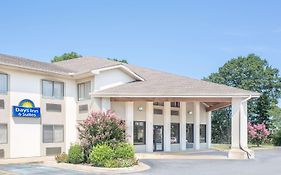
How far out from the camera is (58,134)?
84.6 feet

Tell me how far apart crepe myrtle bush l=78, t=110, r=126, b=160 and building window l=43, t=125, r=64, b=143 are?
6.06 meters

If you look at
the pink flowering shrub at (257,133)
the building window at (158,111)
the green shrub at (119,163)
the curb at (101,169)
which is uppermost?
the building window at (158,111)

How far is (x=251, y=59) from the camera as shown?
56.0 metres

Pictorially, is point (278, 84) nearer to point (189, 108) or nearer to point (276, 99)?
point (276, 99)

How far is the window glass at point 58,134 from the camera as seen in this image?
25.6 m

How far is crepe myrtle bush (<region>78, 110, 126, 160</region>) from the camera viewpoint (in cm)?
1934

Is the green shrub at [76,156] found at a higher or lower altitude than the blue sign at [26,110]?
lower

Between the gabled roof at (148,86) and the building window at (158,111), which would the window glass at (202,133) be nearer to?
the building window at (158,111)

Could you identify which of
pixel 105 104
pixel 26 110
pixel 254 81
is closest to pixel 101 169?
pixel 26 110

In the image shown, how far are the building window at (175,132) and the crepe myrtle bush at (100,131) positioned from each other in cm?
1202

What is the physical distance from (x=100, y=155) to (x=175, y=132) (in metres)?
14.0

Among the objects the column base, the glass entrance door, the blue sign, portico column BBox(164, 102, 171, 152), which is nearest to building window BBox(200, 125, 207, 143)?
portico column BBox(164, 102, 171, 152)

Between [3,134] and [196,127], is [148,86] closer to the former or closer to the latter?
[196,127]

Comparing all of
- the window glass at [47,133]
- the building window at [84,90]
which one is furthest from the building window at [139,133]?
the window glass at [47,133]
